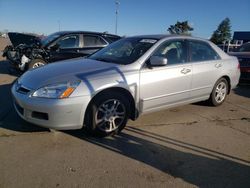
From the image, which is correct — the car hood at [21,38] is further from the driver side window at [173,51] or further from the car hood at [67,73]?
the driver side window at [173,51]

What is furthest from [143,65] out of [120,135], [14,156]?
[14,156]

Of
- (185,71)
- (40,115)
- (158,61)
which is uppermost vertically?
(158,61)

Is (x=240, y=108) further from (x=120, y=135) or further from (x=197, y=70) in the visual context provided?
(x=120, y=135)

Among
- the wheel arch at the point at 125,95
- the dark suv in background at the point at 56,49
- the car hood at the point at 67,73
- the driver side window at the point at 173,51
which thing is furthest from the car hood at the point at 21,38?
the wheel arch at the point at 125,95

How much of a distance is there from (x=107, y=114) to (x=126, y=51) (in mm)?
1362

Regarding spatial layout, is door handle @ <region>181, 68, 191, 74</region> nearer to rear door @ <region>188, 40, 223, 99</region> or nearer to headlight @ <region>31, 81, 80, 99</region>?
rear door @ <region>188, 40, 223, 99</region>

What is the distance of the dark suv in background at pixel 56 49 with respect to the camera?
29.6 ft

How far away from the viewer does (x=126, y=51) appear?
16.1 feet

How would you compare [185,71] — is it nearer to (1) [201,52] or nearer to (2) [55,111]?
(1) [201,52]

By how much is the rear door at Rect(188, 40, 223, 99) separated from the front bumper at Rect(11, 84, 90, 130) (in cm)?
238

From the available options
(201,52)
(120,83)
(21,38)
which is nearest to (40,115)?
(120,83)

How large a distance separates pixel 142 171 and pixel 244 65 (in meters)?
6.89

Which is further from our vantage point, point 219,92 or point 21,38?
point 21,38

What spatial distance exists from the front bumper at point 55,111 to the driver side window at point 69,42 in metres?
5.69
